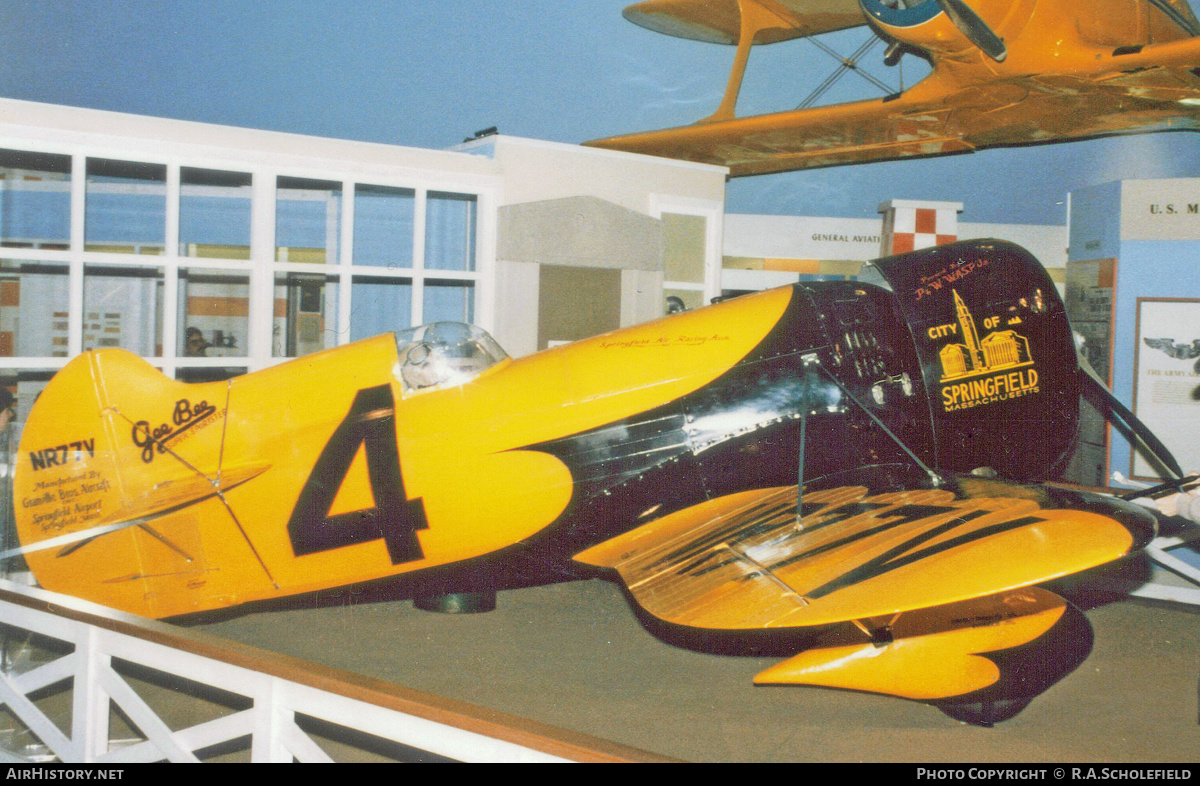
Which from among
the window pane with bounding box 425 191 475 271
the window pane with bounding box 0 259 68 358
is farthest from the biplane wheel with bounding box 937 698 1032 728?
the window pane with bounding box 0 259 68 358

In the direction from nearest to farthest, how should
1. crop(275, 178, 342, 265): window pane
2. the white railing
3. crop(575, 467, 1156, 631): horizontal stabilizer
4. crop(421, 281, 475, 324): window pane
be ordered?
1. the white railing
2. crop(575, 467, 1156, 631): horizontal stabilizer
3. crop(275, 178, 342, 265): window pane
4. crop(421, 281, 475, 324): window pane

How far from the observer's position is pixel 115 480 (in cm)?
335

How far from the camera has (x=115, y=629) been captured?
7.33 feet

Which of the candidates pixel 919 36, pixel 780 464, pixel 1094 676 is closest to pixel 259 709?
pixel 780 464

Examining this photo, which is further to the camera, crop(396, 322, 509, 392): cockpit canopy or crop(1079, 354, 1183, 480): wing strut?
crop(1079, 354, 1183, 480): wing strut

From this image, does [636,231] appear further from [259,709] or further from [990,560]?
[259,709]

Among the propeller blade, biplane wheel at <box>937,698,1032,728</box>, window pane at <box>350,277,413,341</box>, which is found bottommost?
biplane wheel at <box>937,698,1032,728</box>

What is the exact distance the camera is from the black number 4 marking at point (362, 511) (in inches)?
132

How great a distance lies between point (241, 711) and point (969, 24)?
21.5 ft

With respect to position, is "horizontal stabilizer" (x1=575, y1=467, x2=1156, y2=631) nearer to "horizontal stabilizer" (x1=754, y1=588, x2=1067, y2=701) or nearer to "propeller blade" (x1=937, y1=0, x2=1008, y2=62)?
"horizontal stabilizer" (x1=754, y1=588, x2=1067, y2=701)

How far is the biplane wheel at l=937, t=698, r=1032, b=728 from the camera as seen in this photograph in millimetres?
3162

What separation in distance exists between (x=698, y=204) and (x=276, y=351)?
3.55m

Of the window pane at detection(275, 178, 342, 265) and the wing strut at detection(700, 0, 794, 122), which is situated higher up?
the wing strut at detection(700, 0, 794, 122)

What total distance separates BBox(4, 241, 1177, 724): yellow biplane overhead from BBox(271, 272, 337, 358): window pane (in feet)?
6.41
